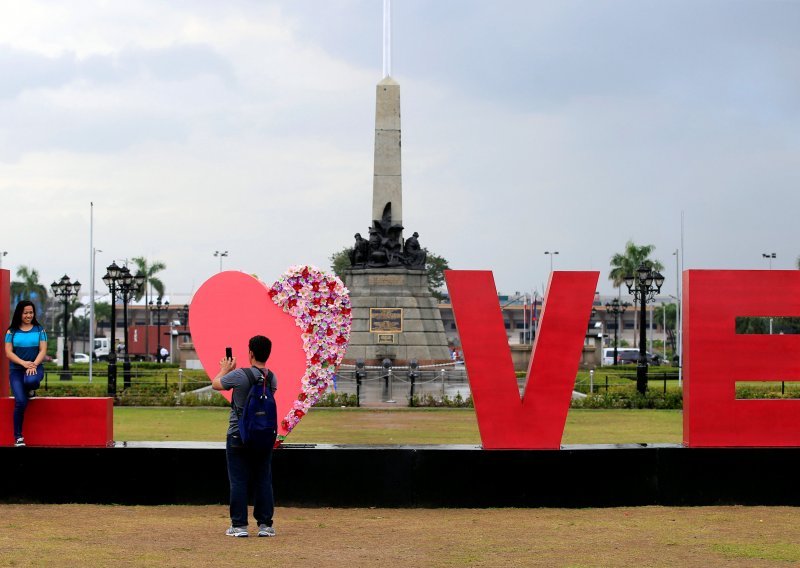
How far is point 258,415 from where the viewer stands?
10.5 m

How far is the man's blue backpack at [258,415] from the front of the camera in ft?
34.4

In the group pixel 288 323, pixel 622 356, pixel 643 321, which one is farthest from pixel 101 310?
pixel 288 323

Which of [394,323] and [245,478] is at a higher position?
[394,323]

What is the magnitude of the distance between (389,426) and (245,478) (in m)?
14.2

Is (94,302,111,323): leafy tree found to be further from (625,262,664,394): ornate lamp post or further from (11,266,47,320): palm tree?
(625,262,664,394): ornate lamp post

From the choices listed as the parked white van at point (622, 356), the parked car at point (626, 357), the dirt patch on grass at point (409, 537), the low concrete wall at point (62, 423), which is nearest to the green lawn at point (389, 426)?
the low concrete wall at point (62, 423)

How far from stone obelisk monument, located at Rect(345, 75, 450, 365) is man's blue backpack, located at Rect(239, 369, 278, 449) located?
3671 cm

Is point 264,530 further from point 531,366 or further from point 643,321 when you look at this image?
point 643,321

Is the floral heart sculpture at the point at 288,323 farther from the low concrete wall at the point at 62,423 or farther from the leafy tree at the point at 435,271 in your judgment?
the leafy tree at the point at 435,271

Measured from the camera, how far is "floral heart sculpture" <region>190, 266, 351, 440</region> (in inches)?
530

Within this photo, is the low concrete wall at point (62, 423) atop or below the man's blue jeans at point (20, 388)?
below

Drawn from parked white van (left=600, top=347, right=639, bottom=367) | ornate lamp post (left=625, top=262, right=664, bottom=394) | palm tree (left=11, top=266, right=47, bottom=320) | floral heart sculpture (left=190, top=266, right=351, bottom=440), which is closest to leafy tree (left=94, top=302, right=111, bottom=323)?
palm tree (left=11, top=266, right=47, bottom=320)

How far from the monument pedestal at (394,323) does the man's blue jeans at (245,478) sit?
119ft

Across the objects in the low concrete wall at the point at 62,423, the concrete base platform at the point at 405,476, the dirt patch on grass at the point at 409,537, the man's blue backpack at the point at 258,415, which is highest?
the man's blue backpack at the point at 258,415
